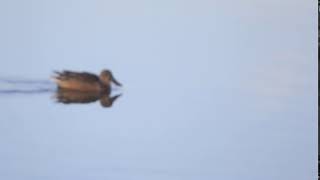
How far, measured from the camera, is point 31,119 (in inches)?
87.6

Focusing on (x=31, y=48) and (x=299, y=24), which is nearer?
(x=31, y=48)

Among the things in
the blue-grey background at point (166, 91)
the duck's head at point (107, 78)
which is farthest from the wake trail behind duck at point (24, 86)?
the duck's head at point (107, 78)

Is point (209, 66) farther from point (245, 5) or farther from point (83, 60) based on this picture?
point (83, 60)

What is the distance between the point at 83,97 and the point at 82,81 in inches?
2.4

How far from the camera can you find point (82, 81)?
2.25 meters

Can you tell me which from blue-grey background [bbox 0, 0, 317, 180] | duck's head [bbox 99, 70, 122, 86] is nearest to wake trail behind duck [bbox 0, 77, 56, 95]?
blue-grey background [bbox 0, 0, 317, 180]

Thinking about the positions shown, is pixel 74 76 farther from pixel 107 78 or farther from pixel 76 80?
pixel 107 78

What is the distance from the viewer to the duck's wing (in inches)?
87.9

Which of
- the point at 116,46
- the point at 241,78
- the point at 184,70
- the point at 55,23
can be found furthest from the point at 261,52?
the point at 55,23

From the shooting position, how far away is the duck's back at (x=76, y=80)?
223cm

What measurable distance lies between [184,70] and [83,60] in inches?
15.2

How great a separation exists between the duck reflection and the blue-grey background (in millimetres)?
26

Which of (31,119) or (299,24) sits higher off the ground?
(299,24)

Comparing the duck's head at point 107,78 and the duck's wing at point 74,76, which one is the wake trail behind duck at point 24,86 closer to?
the duck's wing at point 74,76
